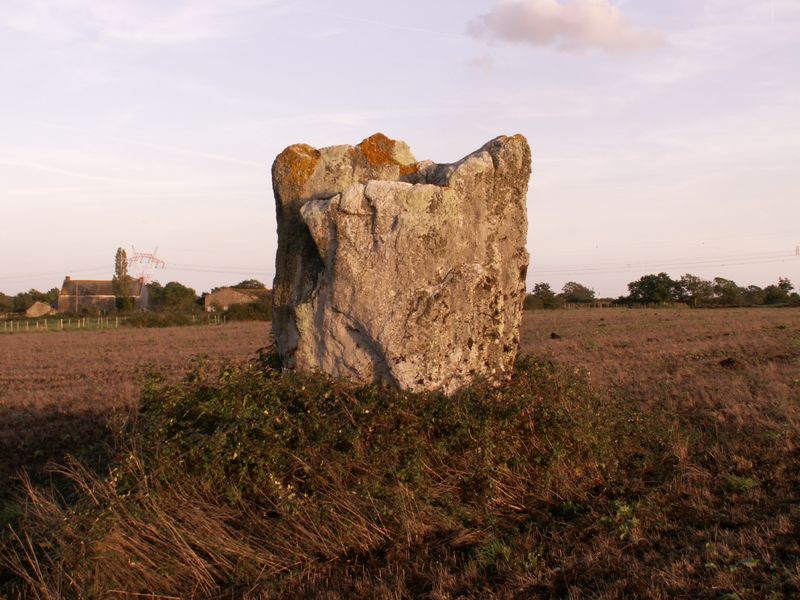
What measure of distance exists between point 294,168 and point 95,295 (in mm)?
100037

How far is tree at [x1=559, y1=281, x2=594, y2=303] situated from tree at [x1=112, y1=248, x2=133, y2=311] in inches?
2109

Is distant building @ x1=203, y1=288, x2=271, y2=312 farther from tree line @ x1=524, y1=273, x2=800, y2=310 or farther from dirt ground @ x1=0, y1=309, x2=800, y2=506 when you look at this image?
dirt ground @ x1=0, y1=309, x2=800, y2=506

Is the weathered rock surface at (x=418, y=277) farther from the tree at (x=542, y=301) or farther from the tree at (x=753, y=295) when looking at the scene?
the tree at (x=753, y=295)

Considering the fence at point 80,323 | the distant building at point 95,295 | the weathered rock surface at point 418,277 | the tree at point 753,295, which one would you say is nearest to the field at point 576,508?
the weathered rock surface at point 418,277

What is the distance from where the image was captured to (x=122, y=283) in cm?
9669

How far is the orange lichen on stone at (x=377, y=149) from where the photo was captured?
9.53m

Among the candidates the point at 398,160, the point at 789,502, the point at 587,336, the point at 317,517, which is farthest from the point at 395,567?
the point at 587,336

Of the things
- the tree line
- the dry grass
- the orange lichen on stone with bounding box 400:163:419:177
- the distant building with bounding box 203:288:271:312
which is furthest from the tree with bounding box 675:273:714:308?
→ the orange lichen on stone with bounding box 400:163:419:177

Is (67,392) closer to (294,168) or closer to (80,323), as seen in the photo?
(294,168)

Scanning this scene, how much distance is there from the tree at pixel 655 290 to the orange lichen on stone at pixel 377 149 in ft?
251

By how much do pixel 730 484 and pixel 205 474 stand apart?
16.4ft

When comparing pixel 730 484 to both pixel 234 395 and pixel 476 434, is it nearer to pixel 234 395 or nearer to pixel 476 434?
pixel 476 434

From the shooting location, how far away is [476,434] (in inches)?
288

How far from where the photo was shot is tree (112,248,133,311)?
293 feet
